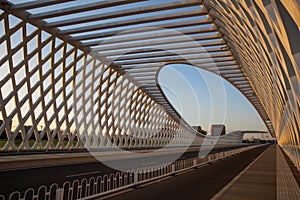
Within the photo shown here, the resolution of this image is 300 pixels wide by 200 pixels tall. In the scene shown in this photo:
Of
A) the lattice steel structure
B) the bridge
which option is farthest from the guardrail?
the lattice steel structure

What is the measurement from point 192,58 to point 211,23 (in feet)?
23.8

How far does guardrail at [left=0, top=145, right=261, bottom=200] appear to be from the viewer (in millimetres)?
8266

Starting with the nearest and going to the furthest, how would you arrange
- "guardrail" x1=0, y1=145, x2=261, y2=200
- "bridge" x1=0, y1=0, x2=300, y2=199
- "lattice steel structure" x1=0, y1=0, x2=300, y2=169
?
"guardrail" x1=0, y1=145, x2=261, y2=200, "bridge" x1=0, y1=0, x2=300, y2=199, "lattice steel structure" x1=0, y1=0, x2=300, y2=169

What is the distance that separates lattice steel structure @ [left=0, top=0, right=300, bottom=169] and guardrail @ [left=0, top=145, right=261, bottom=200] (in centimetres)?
670

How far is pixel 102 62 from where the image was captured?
93.7 ft

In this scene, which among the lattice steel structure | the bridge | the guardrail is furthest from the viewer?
the lattice steel structure

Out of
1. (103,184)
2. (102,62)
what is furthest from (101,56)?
(103,184)

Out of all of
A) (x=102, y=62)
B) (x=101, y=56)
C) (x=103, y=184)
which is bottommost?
(x=103, y=184)

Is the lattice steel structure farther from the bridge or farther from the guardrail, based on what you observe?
the guardrail

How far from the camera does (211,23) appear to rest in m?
18.2

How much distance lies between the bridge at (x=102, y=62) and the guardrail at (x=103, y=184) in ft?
0.32

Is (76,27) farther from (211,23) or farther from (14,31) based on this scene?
(211,23)

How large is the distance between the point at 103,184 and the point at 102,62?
2067 cm

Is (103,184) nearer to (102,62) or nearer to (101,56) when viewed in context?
(101,56)
